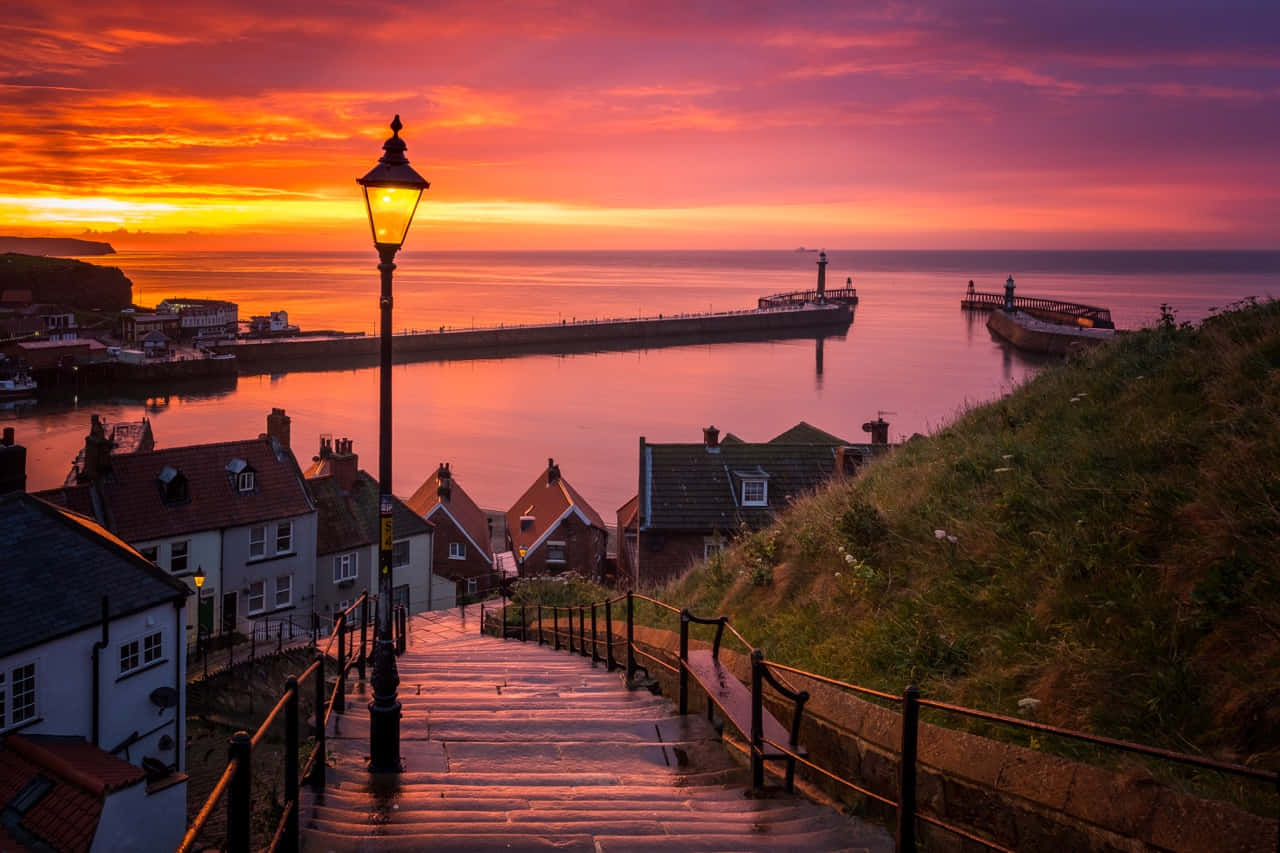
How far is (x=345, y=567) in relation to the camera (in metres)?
38.4

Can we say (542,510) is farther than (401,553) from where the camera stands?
Yes

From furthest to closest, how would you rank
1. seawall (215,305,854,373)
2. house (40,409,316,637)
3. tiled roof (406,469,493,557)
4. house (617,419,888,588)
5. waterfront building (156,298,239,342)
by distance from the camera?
waterfront building (156,298,239,342) → seawall (215,305,854,373) → tiled roof (406,469,493,557) → house (617,419,888,588) → house (40,409,316,637)

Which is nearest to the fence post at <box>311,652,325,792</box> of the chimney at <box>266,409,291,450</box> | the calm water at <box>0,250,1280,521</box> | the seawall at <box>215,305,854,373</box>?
the chimney at <box>266,409,291,450</box>

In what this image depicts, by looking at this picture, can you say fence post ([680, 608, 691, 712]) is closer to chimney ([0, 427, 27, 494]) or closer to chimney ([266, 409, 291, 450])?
chimney ([0, 427, 27, 494])

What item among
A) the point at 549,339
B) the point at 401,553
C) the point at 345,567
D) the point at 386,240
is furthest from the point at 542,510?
the point at 549,339

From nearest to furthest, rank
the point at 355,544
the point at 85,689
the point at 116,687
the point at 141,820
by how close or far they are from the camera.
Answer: the point at 141,820 < the point at 85,689 < the point at 116,687 < the point at 355,544

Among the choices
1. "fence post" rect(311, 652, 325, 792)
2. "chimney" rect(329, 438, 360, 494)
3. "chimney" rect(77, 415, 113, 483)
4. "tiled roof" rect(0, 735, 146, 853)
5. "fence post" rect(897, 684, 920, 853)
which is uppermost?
"fence post" rect(897, 684, 920, 853)

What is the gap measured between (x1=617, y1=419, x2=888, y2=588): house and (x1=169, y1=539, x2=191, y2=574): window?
44.8 feet

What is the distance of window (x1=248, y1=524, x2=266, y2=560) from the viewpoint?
114 feet

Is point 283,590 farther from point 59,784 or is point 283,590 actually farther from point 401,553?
point 59,784

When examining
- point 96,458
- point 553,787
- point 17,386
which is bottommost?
point 96,458

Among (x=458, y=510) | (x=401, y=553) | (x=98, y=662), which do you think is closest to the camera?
(x=98, y=662)

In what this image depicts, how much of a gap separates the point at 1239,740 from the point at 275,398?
8900cm

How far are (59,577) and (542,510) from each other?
23964mm
